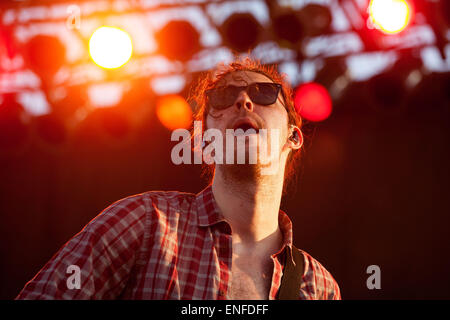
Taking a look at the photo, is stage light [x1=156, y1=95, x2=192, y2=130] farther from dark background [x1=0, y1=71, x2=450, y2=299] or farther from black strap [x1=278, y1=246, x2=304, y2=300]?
black strap [x1=278, y1=246, x2=304, y2=300]

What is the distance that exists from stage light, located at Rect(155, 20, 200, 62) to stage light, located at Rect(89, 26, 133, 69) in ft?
1.00

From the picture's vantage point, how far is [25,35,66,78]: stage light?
14.4ft

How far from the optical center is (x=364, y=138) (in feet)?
21.2

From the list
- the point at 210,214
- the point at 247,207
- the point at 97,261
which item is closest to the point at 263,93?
the point at 247,207

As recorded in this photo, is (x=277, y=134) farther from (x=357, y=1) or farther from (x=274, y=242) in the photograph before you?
(x=357, y=1)

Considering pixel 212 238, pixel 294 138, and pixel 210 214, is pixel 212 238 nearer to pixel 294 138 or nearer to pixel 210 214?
pixel 210 214

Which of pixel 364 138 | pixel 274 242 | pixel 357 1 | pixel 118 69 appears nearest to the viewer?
pixel 274 242

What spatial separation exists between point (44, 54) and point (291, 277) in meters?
3.19

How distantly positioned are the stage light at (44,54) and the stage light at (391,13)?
9.15 feet

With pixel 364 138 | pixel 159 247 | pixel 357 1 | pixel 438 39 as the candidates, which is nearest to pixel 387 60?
pixel 438 39

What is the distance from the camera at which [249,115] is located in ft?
8.29

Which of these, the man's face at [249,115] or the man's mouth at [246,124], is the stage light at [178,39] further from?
the man's mouth at [246,124]

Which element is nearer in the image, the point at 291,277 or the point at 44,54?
the point at 291,277
